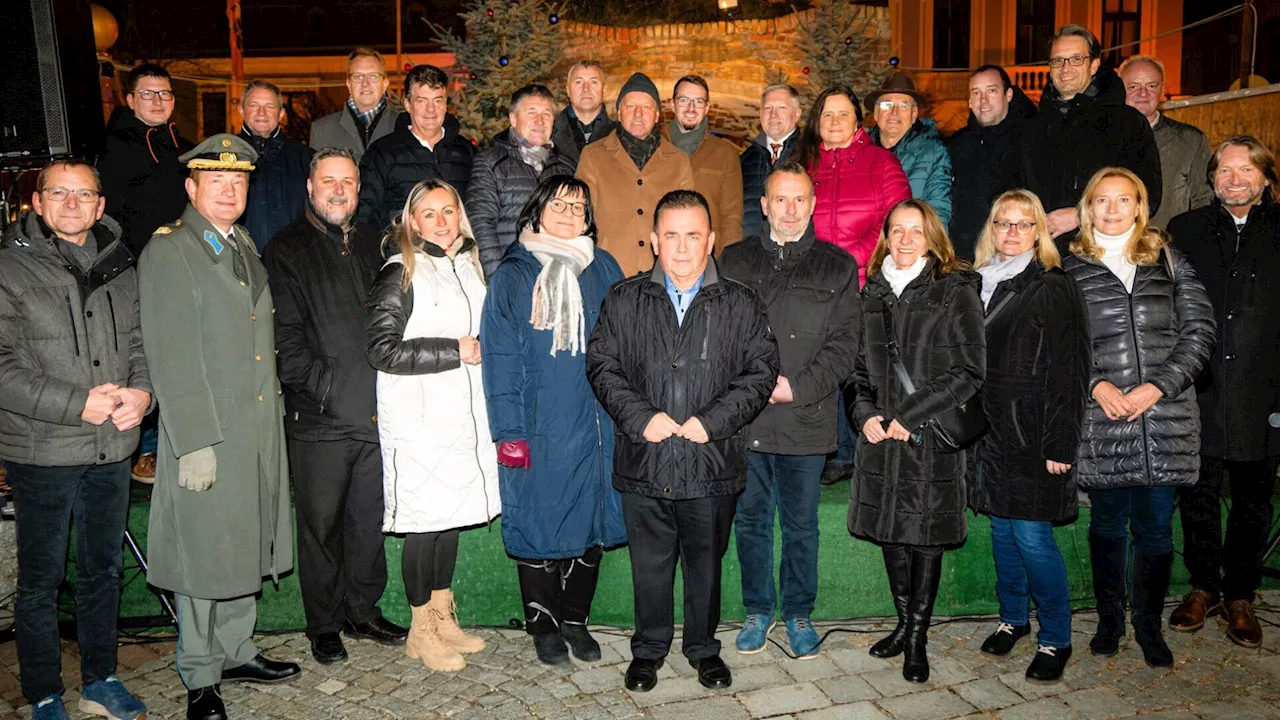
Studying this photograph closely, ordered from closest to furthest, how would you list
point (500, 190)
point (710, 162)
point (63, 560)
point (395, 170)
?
point (63, 560) → point (500, 190) → point (395, 170) → point (710, 162)

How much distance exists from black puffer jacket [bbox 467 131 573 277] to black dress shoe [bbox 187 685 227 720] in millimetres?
2557

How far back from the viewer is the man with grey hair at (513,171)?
212 inches

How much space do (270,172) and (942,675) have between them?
477 centimetres

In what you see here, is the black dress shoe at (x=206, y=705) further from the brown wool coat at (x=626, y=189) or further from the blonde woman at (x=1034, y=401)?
the blonde woman at (x=1034, y=401)

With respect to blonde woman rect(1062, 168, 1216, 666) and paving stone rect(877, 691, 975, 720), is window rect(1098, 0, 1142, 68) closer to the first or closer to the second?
blonde woman rect(1062, 168, 1216, 666)

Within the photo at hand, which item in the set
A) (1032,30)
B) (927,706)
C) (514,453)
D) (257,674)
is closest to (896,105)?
(514,453)

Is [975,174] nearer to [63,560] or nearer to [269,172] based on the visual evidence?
[269,172]

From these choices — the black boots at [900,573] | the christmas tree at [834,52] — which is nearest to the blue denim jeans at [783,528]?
the black boots at [900,573]

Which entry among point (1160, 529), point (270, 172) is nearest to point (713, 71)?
point (270, 172)

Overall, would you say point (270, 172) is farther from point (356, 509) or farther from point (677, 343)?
point (677, 343)

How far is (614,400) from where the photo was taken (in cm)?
438

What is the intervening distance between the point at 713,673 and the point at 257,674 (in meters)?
2.19

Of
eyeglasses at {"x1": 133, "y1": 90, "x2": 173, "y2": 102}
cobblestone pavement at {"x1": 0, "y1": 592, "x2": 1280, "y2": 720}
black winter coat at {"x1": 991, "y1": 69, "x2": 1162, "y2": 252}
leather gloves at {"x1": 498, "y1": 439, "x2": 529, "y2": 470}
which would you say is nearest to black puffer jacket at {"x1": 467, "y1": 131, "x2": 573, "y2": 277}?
leather gloves at {"x1": 498, "y1": 439, "x2": 529, "y2": 470}

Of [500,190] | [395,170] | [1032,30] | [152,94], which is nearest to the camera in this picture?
[500,190]
